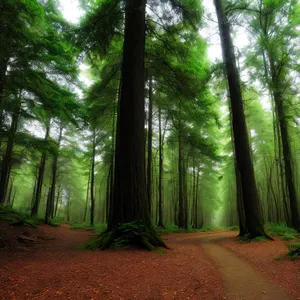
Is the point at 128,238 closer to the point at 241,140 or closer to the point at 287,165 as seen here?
the point at 241,140

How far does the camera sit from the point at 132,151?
5562 millimetres

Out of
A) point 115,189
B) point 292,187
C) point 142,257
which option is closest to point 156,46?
point 115,189

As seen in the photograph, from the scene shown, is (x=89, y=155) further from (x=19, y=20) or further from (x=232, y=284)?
(x=232, y=284)

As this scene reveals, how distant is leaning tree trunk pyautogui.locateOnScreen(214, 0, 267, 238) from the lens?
771 cm

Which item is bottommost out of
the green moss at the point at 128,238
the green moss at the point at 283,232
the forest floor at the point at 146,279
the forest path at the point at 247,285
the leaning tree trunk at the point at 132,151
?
the green moss at the point at 283,232

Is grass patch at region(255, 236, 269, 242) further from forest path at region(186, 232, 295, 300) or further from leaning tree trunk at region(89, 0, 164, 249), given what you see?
leaning tree trunk at region(89, 0, 164, 249)

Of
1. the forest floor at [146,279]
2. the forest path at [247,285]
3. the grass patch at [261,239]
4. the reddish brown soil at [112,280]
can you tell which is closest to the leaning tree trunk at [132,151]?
the forest floor at [146,279]

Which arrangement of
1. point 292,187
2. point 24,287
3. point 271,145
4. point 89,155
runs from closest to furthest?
point 24,287, point 292,187, point 89,155, point 271,145

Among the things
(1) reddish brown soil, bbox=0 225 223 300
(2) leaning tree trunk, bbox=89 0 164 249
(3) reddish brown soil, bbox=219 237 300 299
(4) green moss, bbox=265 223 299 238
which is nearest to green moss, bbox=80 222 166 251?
(2) leaning tree trunk, bbox=89 0 164 249

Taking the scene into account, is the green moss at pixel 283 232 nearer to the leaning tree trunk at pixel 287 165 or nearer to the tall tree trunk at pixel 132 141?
the leaning tree trunk at pixel 287 165

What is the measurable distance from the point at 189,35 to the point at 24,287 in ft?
28.3

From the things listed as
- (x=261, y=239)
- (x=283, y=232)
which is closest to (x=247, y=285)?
(x=261, y=239)

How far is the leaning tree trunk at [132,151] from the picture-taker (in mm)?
5129

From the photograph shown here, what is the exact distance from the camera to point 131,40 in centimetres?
630
